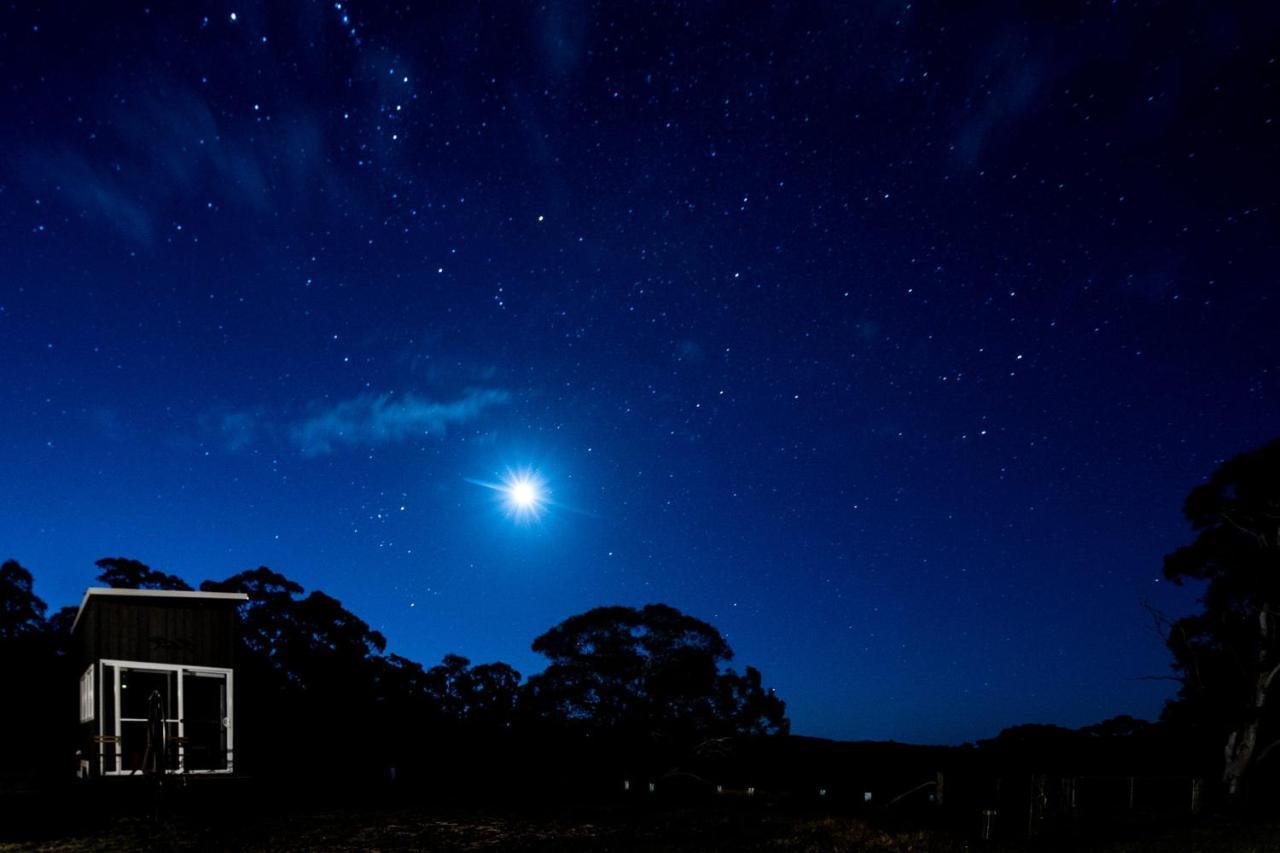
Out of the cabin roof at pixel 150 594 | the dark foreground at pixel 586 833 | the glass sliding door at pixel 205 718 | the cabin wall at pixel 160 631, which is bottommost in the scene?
the dark foreground at pixel 586 833

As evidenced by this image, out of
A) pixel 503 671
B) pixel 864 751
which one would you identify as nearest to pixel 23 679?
pixel 503 671

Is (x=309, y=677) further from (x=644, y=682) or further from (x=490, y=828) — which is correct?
(x=490, y=828)

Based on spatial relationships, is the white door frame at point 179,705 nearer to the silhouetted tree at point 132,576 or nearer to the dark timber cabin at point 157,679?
the dark timber cabin at point 157,679

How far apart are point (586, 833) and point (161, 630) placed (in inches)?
363

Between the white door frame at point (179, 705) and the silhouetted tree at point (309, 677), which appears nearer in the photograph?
the white door frame at point (179, 705)

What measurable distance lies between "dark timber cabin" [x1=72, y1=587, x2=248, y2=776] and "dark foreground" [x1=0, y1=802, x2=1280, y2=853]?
215 centimetres

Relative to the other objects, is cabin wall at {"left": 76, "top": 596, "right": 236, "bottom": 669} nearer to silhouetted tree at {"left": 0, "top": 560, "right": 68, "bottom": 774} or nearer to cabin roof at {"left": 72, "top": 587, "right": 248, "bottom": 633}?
cabin roof at {"left": 72, "top": 587, "right": 248, "bottom": 633}

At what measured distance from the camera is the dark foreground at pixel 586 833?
45.7 ft

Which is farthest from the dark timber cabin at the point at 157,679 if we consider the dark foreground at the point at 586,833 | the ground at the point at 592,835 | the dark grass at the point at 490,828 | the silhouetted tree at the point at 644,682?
the silhouetted tree at the point at 644,682

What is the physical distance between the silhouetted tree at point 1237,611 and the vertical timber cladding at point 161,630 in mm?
26115

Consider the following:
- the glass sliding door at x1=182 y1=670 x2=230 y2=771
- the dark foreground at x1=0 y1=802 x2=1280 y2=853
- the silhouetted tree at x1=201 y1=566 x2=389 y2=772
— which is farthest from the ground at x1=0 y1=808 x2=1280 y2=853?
the silhouetted tree at x1=201 y1=566 x2=389 y2=772

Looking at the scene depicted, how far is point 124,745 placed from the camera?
18.1 m

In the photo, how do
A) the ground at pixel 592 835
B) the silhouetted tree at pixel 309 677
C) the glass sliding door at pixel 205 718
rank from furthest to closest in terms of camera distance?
the silhouetted tree at pixel 309 677 < the glass sliding door at pixel 205 718 < the ground at pixel 592 835

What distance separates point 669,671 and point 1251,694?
60.1 feet
